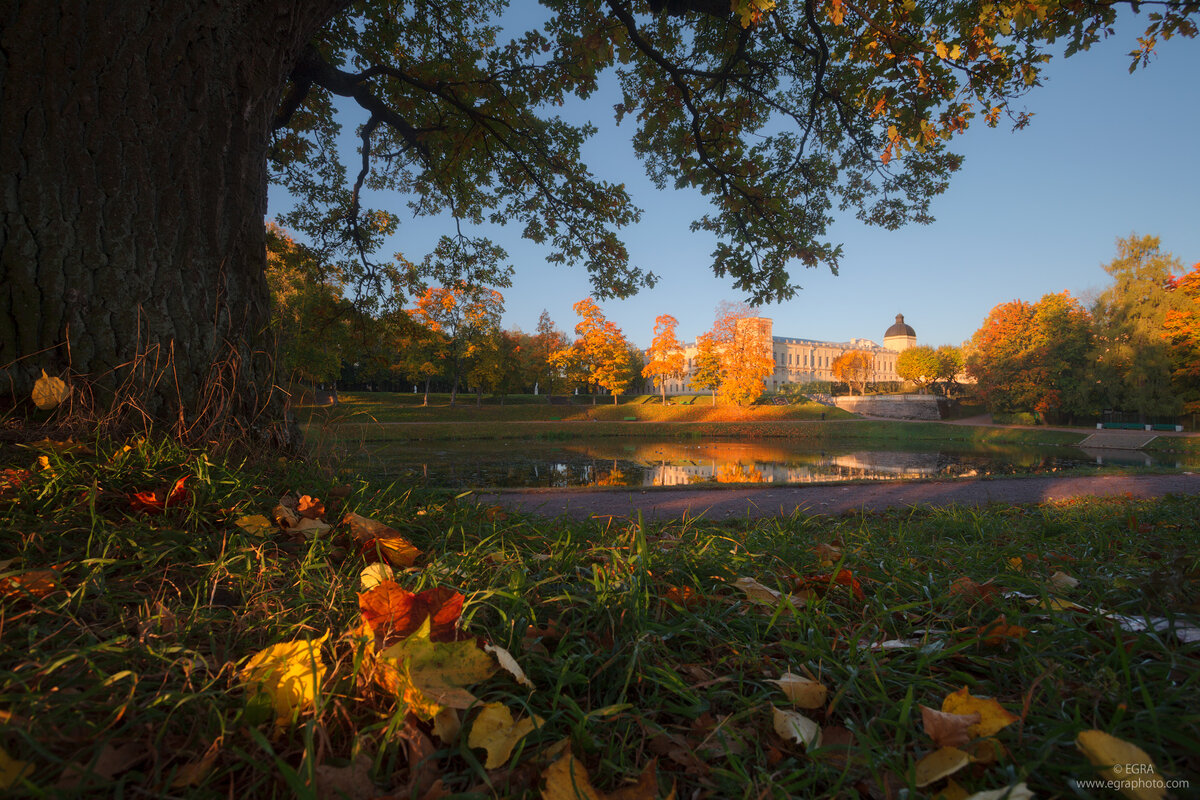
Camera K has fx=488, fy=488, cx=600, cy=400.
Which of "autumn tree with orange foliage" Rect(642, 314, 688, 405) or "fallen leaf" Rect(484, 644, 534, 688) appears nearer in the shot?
"fallen leaf" Rect(484, 644, 534, 688)

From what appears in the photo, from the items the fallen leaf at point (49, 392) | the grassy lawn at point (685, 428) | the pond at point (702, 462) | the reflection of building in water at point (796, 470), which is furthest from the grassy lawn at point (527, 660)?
the grassy lawn at point (685, 428)

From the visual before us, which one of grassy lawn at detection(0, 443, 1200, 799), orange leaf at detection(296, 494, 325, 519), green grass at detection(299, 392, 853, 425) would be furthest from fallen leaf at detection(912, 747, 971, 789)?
green grass at detection(299, 392, 853, 425)

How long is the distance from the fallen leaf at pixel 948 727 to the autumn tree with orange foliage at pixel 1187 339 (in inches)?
1507

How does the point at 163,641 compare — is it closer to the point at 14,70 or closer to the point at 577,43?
the point at 14,70

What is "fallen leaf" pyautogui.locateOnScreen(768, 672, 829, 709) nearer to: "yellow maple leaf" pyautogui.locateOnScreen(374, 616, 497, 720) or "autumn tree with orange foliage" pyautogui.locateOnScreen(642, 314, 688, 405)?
"yellow maple leaf" pyautogui.locateOnScreen(374, 616, 497, 720)

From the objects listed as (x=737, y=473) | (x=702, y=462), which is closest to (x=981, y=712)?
(x=737, y=473)

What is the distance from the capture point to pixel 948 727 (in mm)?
834

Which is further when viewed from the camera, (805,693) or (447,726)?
(805,693)

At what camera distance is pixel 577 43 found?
375 cm

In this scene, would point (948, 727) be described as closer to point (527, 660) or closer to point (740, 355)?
point (527, 660)

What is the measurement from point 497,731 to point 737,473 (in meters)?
13.3

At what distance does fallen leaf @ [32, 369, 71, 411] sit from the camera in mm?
1874

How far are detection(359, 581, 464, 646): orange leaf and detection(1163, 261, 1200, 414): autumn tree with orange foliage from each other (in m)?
38.9

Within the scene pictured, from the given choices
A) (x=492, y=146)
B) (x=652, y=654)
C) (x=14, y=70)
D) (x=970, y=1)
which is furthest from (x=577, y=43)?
(x=652, y=654)
